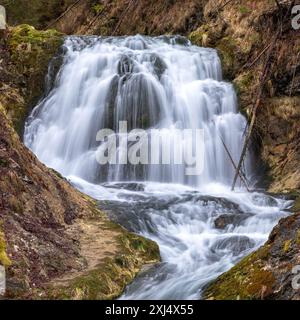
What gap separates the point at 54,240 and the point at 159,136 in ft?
22.0

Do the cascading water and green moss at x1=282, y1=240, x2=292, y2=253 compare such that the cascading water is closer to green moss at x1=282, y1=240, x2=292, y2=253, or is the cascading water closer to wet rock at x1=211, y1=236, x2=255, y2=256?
wet rock at x1=211, y1=236, x2=255, y2=256

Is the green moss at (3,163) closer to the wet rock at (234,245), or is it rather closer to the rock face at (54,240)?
the rock face at (54,240)

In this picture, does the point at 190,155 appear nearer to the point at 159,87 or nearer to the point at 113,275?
the point at 159,87

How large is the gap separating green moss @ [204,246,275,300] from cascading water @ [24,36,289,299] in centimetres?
219

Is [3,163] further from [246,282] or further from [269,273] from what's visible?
[269,273]

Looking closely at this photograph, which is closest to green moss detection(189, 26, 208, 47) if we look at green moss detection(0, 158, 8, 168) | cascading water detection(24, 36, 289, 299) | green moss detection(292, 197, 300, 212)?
cascading water detection(24, 36, 289, 299)

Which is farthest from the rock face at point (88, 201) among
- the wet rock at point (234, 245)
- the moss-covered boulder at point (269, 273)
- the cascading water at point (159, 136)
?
the wet rock at point (234, 245)

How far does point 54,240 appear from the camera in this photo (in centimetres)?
525

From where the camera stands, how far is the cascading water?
745cm

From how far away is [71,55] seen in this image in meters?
14.0

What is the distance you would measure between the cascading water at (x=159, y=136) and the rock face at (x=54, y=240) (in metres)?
0.76

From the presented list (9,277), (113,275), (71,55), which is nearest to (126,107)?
(71,55)

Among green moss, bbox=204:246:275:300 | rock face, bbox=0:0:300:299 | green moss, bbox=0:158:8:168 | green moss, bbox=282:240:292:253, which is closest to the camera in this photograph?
green moss, bbox=204:246:275:300

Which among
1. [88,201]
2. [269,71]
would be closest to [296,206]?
[269,71]
